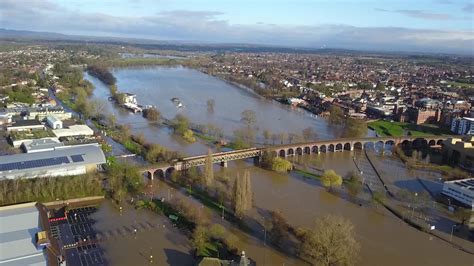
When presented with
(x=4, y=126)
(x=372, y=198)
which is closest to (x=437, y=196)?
(x=372, y=198)

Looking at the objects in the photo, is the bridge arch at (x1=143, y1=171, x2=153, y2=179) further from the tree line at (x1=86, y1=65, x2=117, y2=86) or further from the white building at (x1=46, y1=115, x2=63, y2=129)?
the tree line at (x1=86, y1=65, x2=117, y2=86)

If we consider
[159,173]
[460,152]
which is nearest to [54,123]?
[159,173]

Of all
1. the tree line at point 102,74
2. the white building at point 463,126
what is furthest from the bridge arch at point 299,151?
the tree line at point 102,74

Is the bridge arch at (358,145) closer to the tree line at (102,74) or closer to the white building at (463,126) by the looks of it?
the white building at (463,126)

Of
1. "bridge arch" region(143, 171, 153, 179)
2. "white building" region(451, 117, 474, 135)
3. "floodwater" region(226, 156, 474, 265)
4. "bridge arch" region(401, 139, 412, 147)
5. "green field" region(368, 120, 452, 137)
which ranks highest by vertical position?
"white building" region(451, 117, 474, 135)

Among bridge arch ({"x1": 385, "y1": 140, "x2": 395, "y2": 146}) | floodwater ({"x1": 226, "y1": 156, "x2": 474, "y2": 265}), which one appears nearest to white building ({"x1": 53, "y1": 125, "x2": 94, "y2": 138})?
floodwater ({"x1": 226, "y1": 156, "x2": 474, "y2": 265})

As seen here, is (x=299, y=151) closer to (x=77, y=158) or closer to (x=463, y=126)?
(x=77, y=158)
